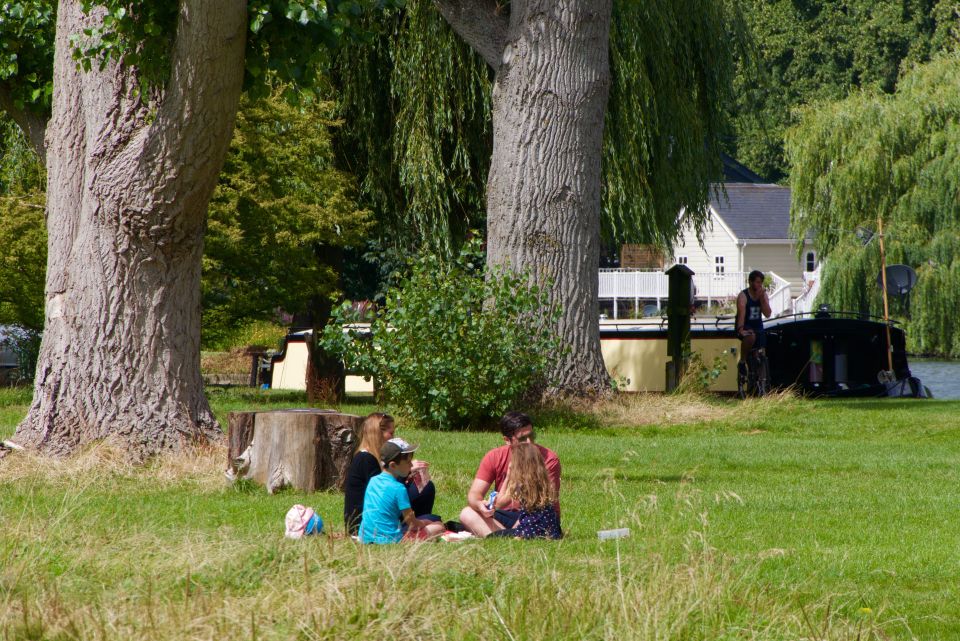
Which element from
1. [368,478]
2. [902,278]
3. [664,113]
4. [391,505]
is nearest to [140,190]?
[368,478]

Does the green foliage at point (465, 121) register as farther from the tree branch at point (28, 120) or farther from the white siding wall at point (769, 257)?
the white siding wall at point (769, 257)

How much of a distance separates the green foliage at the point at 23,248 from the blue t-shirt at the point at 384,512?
12.3 meters

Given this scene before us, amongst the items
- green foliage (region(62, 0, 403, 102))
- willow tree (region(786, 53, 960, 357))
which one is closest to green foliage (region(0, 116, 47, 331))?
green foliage (region(62, 0, 403, 102))

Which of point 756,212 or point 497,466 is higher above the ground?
point 756,212

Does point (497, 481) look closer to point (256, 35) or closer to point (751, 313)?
point (256, 35)

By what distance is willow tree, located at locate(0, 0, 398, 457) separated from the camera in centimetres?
1069

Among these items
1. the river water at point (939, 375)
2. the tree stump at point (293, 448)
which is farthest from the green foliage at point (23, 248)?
the river water at point (939, 375)

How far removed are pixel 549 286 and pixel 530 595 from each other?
11361 millimetres

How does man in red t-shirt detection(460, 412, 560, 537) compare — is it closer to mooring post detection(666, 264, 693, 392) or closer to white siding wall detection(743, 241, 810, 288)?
mooring post detection(666, 264, 693, 392)

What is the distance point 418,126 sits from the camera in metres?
21.2

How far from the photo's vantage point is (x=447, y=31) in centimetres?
2130

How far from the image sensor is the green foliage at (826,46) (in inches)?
2724

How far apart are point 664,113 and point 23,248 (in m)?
10.4

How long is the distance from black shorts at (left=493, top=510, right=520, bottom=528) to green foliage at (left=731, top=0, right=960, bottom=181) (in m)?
60.7
